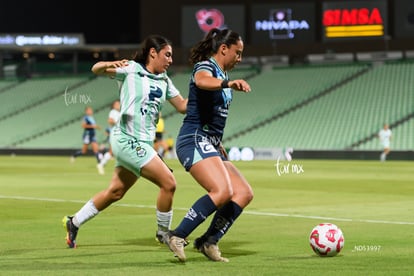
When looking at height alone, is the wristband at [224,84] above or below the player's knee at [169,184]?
above

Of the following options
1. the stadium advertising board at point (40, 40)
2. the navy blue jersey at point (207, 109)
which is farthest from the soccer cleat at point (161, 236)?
the stadium advertising board at point (40, 40)

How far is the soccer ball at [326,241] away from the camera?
10609 millimetres

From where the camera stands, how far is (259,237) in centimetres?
1297

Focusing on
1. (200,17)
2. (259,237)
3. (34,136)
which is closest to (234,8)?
(200,17)

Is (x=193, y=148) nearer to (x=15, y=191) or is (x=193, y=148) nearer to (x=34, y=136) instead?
(x=15, y=191)

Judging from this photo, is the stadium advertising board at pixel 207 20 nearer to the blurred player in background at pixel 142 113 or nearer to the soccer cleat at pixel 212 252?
the blurred player in background at pixel 142 113

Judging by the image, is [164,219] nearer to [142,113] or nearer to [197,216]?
[142,113]

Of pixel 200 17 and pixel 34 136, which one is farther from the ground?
pixel 200 17

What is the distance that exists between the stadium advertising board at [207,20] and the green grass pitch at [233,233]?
33385 mm

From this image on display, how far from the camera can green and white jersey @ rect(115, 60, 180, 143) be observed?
1126 centimetres

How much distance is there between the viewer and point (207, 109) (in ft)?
34.3

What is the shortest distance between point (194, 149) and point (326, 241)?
1.79 meters

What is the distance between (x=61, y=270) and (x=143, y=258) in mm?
1267

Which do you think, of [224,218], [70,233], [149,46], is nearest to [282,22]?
[149,46]
